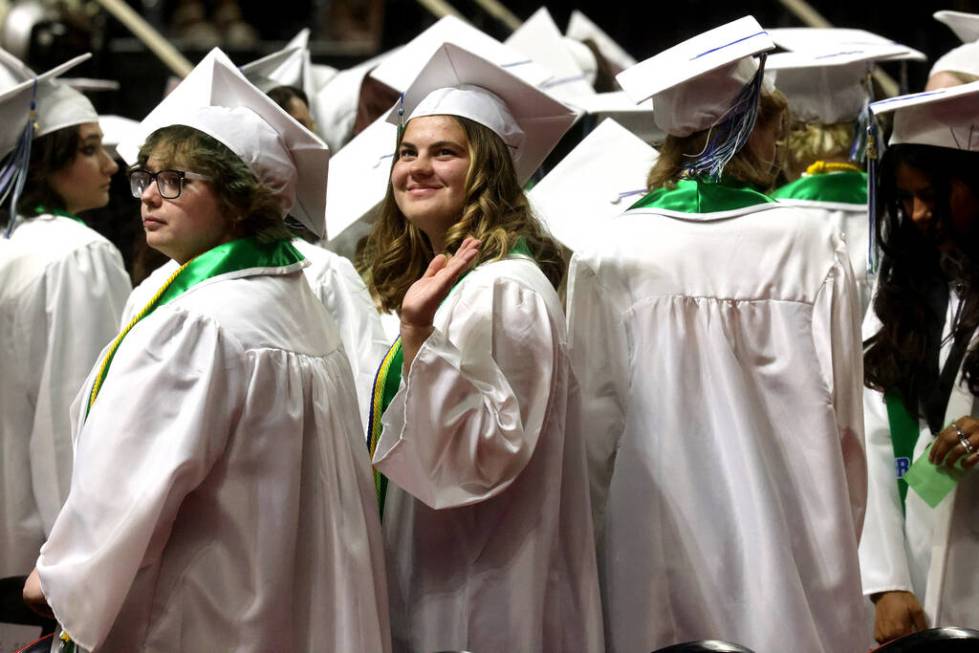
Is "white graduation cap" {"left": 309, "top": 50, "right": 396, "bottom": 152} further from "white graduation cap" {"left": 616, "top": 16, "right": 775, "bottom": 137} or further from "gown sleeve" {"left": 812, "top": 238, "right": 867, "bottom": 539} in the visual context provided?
"gown sleeve" {"left": 812, "top": 238, "right": 867, "bottom": 539}

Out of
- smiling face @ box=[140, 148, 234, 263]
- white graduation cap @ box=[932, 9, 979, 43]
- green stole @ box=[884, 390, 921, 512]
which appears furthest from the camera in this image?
white graduation cap @ box=[932, 9, 979, 43]

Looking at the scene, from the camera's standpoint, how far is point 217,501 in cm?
268

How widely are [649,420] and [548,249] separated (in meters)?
0.42

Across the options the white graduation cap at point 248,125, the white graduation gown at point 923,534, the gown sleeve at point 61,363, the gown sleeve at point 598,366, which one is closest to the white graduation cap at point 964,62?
the white graduation gown at point 923,534

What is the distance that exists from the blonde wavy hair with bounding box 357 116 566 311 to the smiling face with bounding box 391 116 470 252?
2 cm

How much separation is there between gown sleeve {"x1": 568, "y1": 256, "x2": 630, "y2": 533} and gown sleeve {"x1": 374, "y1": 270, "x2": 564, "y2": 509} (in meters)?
0.32

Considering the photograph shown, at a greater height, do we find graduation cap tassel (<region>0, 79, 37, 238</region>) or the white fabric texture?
graduation cap tassel (<region>0, 79, 37, 238</region>)

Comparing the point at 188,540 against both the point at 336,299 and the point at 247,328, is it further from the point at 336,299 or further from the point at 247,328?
the point at 336,299

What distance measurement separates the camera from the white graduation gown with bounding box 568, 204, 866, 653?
306 centimetres

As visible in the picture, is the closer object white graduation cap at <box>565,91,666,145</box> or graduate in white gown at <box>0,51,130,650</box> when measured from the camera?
graduate in white gown at <box>0,51,130,650</box>

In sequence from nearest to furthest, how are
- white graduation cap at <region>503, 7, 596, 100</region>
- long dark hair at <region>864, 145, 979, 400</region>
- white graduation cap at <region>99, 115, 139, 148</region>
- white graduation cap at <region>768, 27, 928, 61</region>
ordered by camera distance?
1. long dark hair at <region>864, 145, 979, 400</region>
2. white graduation cap at <region>768, 27, 928, 61</region>
3. white graduation cap at <region>99, 115, 139, 148</region>
4. white graduation cap at <region>503, 7, 596, 100</region>

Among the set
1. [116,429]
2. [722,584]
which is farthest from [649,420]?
[116,429]

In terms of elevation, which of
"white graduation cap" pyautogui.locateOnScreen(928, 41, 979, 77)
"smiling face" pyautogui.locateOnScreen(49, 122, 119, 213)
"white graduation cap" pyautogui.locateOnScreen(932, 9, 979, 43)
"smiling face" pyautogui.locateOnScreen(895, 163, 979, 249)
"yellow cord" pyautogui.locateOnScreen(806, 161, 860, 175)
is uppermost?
"white graduation cap" pyautogui.locateOnScreen(932, 9, 979, 43)

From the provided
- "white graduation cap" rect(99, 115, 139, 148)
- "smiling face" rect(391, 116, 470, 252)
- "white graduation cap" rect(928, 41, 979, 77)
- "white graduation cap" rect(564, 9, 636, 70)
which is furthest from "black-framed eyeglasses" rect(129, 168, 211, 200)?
"white graduation cap" rect(564, 9, 636, 70)
